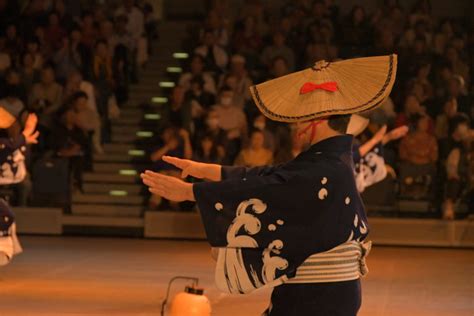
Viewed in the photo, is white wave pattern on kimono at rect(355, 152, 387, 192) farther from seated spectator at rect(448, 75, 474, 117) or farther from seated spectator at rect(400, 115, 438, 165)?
seated spectator at rect(448, 75, 474, 117)

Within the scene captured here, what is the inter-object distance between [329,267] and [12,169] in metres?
7.22

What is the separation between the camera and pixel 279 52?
1658 centimetres

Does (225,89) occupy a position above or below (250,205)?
below

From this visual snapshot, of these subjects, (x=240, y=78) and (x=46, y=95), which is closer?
(x=240, y=78)

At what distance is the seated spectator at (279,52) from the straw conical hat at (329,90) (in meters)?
12.0

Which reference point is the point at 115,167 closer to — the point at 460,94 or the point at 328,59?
the point at 328,59

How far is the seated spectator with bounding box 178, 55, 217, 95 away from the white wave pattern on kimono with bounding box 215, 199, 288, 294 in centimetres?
1175

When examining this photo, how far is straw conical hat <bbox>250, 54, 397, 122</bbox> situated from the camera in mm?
4352

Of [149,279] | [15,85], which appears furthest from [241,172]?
[15,85]

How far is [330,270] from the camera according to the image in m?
4.26

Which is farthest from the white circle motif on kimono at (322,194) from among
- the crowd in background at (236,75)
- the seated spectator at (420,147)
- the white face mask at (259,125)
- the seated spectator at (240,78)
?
the seated spectator at (240,78)

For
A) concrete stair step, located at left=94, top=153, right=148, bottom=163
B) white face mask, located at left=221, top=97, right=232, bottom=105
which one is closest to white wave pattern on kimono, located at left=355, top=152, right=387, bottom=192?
white face mask, located at left=221, top=97, right=232, bottom=105

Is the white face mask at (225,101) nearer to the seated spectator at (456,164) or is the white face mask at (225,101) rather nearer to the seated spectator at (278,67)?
the seated spectator at (278,67)

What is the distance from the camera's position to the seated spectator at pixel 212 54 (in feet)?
54.8
